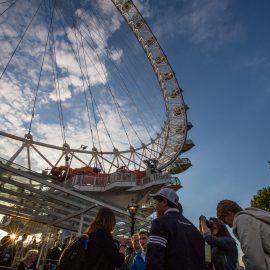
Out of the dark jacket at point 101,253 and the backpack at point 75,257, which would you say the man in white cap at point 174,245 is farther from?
the backpack at point 75,257

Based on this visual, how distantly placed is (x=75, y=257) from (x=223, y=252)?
92.4 inches

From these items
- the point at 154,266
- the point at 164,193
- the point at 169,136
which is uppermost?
the point at 169,136

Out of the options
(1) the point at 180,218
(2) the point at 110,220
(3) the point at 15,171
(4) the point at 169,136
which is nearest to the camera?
(1) the point at 180,218

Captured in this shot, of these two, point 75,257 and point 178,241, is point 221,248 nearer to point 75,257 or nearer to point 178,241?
point 178,241

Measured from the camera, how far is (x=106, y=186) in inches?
907

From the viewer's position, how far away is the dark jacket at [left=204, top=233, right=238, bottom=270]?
377 centimetres

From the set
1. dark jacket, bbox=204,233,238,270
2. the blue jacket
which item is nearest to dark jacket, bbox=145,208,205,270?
dark jacket, bbox=204,233,238,270

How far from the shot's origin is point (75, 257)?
9.28 ft

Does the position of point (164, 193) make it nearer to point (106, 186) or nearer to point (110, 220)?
point (110, 220)

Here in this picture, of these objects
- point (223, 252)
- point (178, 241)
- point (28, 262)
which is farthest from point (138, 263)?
point (28, 262)

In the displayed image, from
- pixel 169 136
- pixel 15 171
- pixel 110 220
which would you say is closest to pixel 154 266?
pixel 110 220

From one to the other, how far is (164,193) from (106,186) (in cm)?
2064

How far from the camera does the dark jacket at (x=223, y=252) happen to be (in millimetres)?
3771

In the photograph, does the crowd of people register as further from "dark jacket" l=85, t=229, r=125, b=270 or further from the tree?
the tree
